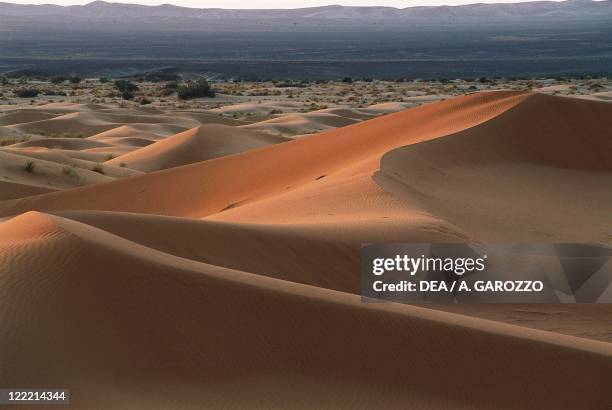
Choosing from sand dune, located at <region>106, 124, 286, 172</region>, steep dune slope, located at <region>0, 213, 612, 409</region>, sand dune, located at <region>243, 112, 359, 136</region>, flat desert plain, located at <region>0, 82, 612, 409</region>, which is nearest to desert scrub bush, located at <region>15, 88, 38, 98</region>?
sand dune, located at <region>243, 112, 359, 136</region>

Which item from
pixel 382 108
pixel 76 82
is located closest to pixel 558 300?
pixel 382 108

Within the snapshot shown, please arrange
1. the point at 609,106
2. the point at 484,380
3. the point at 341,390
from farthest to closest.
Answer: the point at 609,106, the point at 484,380, the point at 341,390

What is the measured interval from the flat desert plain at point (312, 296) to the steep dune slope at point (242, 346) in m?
0.02

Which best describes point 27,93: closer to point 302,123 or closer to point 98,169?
point 302,123

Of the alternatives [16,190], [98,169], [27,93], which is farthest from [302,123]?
[27,93]

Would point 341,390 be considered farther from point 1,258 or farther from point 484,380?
point 1,258

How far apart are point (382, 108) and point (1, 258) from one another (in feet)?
122

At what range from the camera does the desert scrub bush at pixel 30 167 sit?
2364 centimetres

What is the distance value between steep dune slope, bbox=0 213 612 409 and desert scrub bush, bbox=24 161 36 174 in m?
16.0

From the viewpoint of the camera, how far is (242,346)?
716 cm

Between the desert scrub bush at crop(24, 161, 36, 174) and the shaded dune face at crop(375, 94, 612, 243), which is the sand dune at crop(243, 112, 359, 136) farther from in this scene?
the shaded dune face at crop(375, 94, 612, 243)

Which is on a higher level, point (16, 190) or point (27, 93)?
point (16, 190)

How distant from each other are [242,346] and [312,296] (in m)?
0.96

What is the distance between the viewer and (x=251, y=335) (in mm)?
7301
